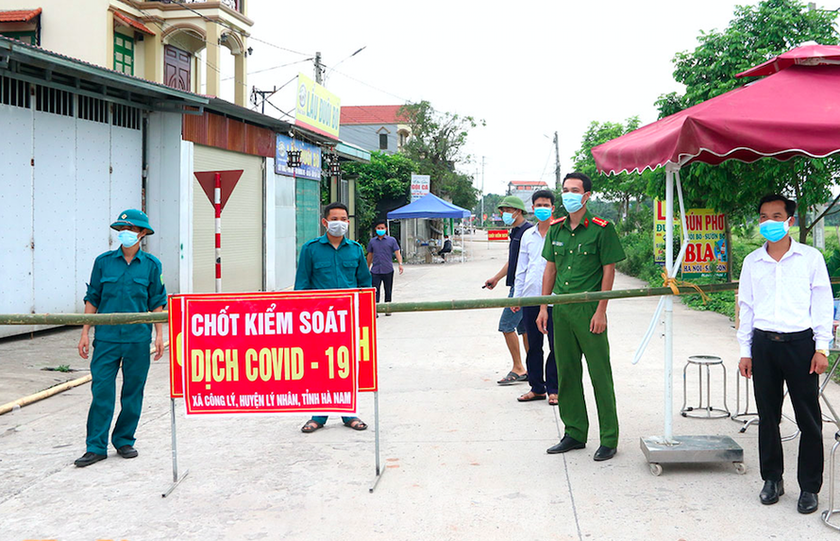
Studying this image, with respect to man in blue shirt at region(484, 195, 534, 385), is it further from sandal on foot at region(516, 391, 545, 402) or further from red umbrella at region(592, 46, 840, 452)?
red umbrella at region(592, 46, 840, 452)

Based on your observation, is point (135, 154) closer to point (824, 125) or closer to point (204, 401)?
point (204, 401)

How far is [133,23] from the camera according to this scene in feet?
73.6

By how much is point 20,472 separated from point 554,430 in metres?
3.96

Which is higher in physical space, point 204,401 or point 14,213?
point 14,213

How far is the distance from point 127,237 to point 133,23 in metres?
19.5

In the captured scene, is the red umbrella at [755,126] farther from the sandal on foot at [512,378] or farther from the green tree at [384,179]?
the green tree at [384,179]

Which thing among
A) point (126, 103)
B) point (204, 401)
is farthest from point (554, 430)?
point (126, 103)

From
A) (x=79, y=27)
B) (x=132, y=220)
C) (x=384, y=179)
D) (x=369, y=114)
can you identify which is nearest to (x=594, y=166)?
(x=384, y=179)

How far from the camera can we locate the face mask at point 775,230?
14.2 feet

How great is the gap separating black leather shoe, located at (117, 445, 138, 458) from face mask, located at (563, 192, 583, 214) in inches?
143

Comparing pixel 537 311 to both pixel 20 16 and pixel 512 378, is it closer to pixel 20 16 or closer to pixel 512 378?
pixel 512 378

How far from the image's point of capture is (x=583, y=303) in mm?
5348

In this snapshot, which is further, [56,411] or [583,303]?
[56,411]

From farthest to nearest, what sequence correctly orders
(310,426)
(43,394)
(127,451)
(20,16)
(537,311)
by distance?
(20,16)
(43,394)
(537,311)
(310,426)
(127,451)
